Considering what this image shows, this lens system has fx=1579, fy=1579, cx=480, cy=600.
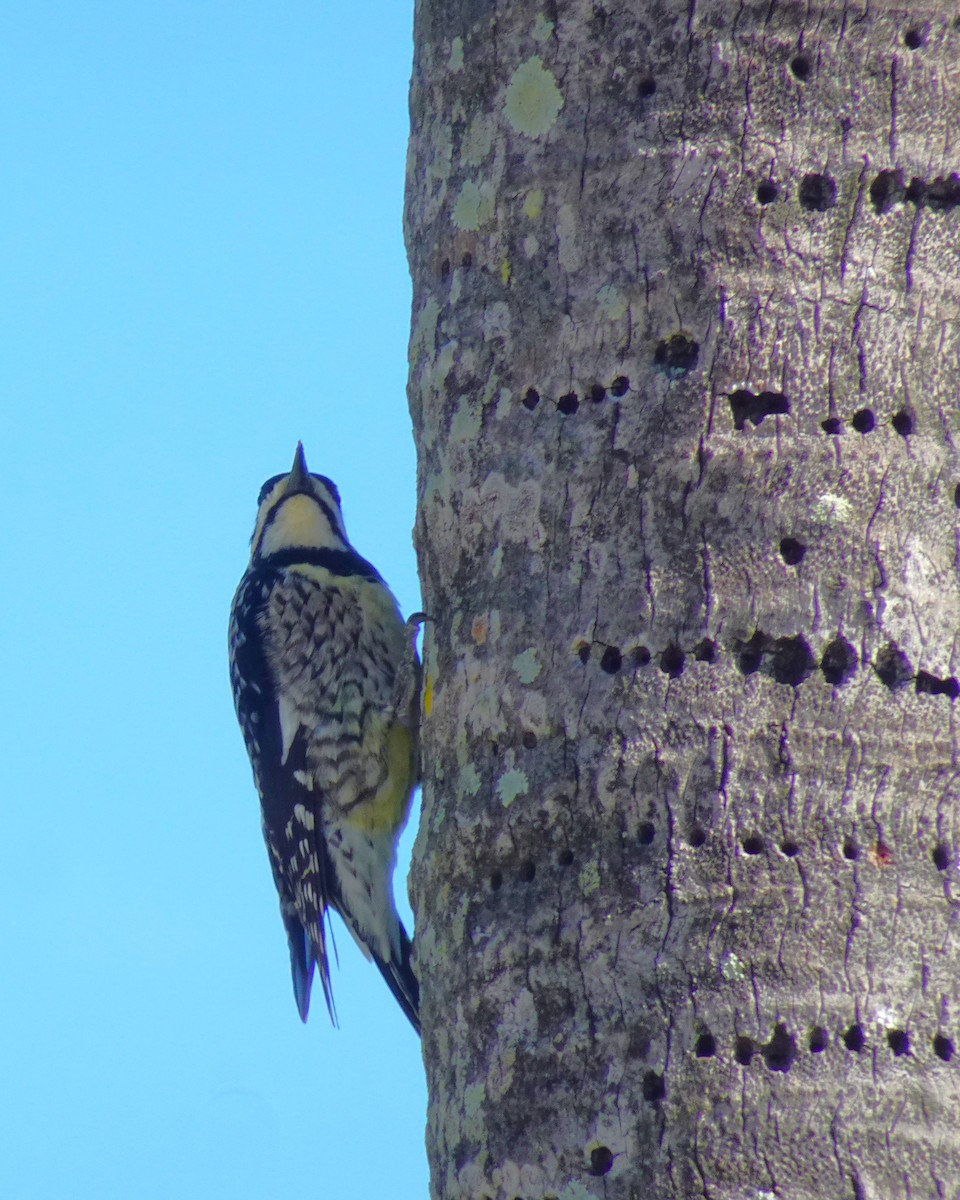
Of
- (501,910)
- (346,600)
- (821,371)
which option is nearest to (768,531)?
(821,371)

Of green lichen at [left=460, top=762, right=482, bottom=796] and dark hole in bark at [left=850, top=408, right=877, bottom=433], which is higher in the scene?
dark hole in bark at [left=850, top=408, right=877, bottom=433]

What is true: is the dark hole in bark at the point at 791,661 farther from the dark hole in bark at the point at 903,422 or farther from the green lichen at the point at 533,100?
the green lichen at the point at 533,100

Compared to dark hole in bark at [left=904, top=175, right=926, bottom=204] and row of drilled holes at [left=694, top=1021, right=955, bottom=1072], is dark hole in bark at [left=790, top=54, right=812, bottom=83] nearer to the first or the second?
dark hole in bark at [left=904, top=175, right=926, bottom=204]

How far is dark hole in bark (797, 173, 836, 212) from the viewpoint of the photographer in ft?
7.92

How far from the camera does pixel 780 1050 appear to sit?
2.12 m

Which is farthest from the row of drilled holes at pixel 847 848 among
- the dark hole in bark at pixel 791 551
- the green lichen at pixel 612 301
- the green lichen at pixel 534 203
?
the green lichen at pixel 534 203

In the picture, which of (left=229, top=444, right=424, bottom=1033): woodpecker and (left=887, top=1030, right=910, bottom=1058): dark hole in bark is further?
(left=229, top=444, right=424, bottom=1033): woodpecker

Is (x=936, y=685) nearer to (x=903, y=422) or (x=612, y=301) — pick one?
(x=903, y=422)

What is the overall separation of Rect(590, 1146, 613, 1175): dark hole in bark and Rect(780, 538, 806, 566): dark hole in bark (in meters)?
0.87

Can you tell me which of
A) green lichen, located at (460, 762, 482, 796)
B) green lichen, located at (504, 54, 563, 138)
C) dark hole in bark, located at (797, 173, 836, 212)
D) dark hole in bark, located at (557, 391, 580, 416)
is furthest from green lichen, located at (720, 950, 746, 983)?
green lichen, located at (504, 54, 563, 138)

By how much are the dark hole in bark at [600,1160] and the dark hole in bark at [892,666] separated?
2.50 feet

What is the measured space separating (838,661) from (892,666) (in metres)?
0.08

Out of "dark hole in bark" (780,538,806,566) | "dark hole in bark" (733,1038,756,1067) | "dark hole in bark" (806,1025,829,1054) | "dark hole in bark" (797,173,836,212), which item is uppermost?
"dark hole in bark" (797,173,836,212)

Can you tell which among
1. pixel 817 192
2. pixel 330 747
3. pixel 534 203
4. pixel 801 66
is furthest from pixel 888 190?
pixel 330 747
